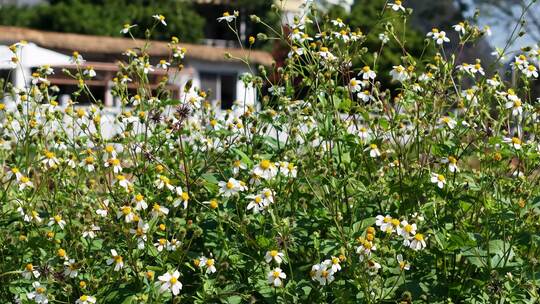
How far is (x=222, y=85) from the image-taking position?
23.5 m

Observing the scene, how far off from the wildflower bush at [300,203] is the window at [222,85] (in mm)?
19001

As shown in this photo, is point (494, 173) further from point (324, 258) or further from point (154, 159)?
point (154, 159)

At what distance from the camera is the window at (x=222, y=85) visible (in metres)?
22.4

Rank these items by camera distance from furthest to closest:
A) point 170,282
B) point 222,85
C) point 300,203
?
point 222,85 < point 300,203 < point 170,282

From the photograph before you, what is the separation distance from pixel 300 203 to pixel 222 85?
21123 millimetres

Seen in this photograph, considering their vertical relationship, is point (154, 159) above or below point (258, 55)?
above

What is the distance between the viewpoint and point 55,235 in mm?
2455

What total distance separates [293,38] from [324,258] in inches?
26.1

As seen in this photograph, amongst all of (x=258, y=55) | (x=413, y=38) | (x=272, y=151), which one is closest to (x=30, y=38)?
(x=258, y=55)

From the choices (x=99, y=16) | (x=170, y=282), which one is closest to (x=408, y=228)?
(x=170, y=282)

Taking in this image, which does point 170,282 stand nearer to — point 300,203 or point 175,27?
point 300,203

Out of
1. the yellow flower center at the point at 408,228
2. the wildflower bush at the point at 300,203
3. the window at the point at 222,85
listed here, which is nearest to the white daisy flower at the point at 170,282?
the wildflower bush at the point at 300,203

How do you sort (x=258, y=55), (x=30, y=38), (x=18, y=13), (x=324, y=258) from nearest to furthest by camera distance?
(x=324, y=258)
(x=30, y=38)
(x=258, y=55)
(x=18, y=13)

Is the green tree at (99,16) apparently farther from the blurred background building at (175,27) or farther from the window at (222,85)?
the window at (222,85)
